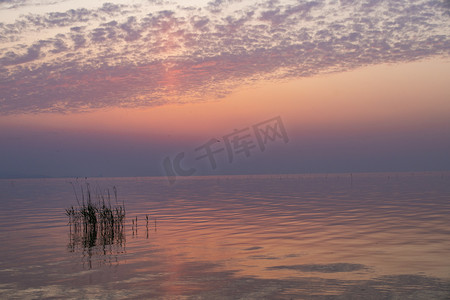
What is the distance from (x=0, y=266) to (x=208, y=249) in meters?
10.1

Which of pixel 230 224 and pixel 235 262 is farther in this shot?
pixel 230 224

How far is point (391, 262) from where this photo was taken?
714 inches

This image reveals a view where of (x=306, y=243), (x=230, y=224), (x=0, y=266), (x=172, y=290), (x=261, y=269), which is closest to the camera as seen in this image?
(x=172, y=290)

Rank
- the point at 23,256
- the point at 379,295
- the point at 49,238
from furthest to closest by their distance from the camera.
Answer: the point at 49,238
the point at 23,256
the point at 379,295

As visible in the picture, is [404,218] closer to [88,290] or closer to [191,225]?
[191,225]

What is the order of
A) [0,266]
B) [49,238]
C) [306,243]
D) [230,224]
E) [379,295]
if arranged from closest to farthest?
[379,295] → [0,266] → [306,243] → [49,238] → [230,224]

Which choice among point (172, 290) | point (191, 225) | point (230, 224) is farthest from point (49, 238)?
point (172, 290)

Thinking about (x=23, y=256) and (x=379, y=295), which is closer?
(x=379, y=295)

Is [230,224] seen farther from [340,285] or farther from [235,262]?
[340,285]

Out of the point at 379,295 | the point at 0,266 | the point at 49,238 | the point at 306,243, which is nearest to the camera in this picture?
the point at 379,295

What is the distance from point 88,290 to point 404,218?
28.9 meters

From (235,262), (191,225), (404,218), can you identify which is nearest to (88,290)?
(235,262)

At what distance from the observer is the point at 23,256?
21172 mm

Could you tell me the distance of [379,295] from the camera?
13.2 m
